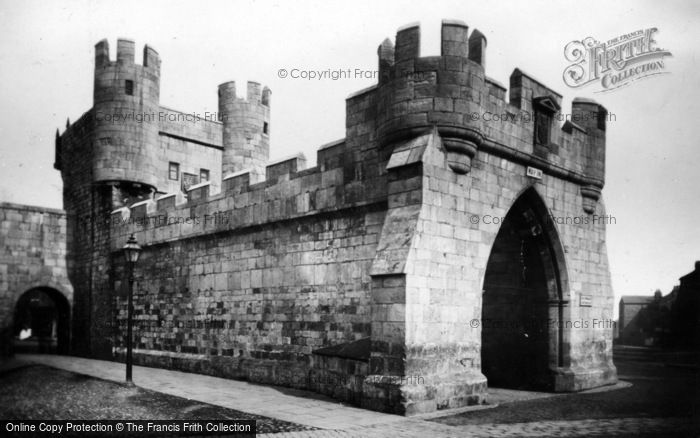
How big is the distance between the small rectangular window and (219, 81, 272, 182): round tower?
1930 mm

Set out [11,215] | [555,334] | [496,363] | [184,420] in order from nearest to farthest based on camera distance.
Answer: [184,420], [555,334], [496,363], [11,215]

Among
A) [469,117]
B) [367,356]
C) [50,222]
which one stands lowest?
[367,356]

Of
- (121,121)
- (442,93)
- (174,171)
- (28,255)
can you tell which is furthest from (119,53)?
(442,93)

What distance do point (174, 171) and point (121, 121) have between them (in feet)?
10.2

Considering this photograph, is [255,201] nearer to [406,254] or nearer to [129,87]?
[406,254]

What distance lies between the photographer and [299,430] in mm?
8289

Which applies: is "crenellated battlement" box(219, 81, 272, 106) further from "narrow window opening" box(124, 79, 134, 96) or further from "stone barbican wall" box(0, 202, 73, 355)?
"stone barbican wall" box(0, 202, 73, 355)

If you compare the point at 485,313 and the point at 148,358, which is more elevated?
the point at 485,313

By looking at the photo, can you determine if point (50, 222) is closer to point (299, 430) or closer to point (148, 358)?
point (148, 358)

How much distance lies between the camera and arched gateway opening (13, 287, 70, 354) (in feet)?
74.3

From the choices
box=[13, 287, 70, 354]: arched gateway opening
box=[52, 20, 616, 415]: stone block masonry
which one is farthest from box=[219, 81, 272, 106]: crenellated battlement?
box=[13, 287, 70, 354]: arched gateway opening

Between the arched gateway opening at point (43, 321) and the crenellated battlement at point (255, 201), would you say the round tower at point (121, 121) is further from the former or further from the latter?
the arched gateway opening at point (43, 321)

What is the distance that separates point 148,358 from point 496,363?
10190mm

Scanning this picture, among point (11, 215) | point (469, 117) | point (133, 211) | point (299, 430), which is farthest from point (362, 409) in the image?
point (11, 215)
